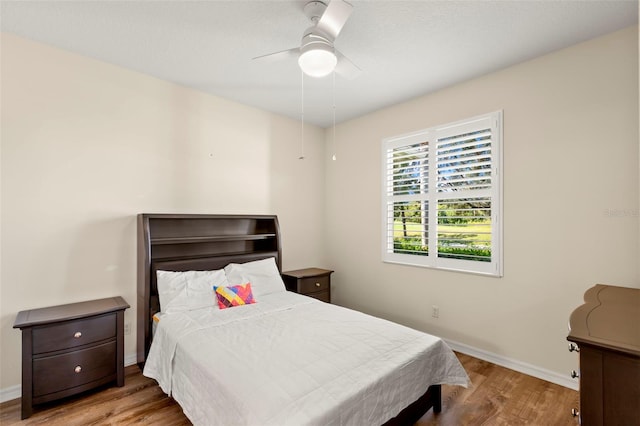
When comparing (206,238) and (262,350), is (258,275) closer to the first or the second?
(206,238)

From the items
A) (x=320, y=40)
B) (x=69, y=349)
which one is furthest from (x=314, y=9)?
(x=69, y=349)

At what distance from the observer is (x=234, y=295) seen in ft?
8.91

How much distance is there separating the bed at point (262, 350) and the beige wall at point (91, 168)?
0.97ft

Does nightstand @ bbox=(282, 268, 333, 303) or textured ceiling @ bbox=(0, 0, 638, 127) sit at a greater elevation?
textured ceiling @ bbox=(0, 0, 638, 127)

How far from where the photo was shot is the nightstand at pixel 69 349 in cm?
203

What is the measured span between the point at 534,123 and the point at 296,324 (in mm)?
2584

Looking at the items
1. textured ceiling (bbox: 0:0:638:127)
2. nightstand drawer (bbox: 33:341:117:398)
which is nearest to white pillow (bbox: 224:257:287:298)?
nightstand drawer (bbox: 33:341:117:398)

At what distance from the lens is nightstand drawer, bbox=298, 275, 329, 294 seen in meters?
3.59

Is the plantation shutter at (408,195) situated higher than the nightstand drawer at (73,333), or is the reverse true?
the plantation shutter at (408,195)

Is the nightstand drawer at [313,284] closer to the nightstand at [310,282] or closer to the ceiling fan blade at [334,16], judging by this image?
the nightstand at [310,282]

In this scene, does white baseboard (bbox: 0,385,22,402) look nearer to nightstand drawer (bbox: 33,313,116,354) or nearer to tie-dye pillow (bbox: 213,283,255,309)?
nightstand drawer (bbox: 33,313,116,354)

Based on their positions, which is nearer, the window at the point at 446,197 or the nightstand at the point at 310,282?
the window at the point at 446,197

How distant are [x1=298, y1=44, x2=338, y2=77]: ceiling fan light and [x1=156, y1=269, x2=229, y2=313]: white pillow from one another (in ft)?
6.58

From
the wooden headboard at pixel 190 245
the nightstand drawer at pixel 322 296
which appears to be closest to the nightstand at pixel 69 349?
the wooden headboard at pixel 190 245
